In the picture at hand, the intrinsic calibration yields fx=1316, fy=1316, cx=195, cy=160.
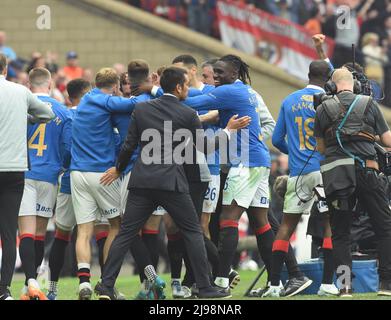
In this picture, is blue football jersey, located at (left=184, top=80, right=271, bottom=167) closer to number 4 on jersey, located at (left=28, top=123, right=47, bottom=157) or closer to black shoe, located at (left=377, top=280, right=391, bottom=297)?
number 4 on jersey, located at (left=28, top=123, right=47, bottom=157)

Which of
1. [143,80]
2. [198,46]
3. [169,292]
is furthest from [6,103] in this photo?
[198,46]

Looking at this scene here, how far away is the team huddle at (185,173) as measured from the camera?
13.6m

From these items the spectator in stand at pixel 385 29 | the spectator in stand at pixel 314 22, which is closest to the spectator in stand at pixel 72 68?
the spectator in stand at pixel 314 22

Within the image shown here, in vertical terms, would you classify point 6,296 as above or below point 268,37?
below

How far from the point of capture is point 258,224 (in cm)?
1429

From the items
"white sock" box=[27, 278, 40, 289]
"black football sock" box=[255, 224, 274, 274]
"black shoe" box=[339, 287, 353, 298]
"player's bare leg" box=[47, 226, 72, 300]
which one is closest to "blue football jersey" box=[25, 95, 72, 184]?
"player's bare leg" box=[47, 226, 72, 300]

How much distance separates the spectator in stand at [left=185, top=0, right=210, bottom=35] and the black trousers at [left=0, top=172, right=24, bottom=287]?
14.3 m

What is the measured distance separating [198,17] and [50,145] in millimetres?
13161

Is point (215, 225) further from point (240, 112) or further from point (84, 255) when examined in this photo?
point (84, 255)

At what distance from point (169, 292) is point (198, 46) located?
11.4 m

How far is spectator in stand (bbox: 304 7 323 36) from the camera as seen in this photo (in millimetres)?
26219

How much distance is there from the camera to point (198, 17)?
2694 cm

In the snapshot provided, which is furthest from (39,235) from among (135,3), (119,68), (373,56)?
(135,3)

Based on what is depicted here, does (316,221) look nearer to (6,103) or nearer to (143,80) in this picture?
(143,80)
